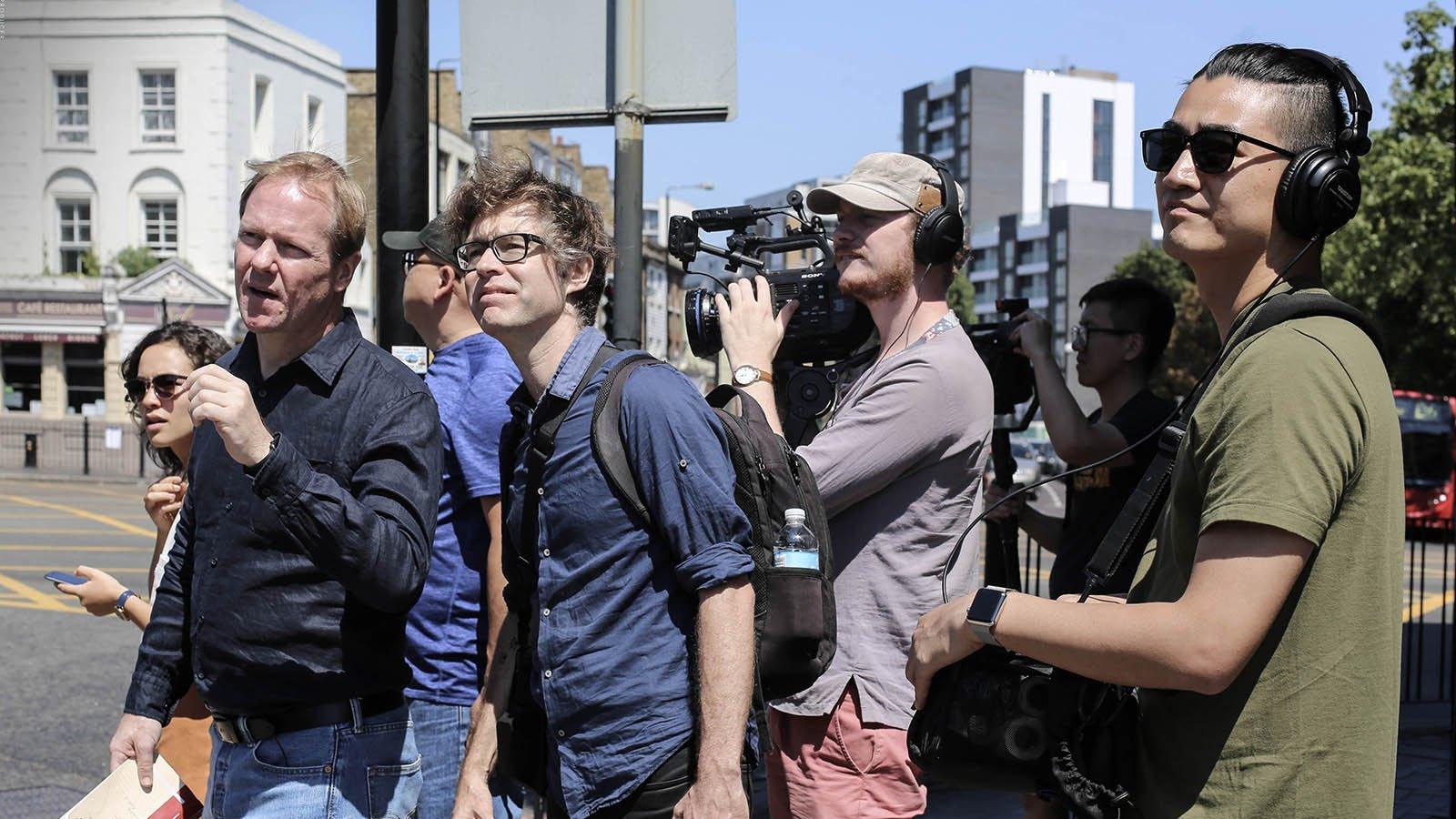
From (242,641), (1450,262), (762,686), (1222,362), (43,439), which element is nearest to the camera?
(1222,362)

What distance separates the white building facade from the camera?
38.8 m

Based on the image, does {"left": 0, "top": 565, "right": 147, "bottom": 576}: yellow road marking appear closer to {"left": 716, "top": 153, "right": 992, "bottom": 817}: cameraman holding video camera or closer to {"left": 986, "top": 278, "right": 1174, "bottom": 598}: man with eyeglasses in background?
{"left": 986, "top": 278, "right": 1174, "bottom": 598}: man with eyeglasses in background

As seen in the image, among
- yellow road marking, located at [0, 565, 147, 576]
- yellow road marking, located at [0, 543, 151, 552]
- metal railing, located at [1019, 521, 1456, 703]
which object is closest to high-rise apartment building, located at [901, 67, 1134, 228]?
metal railing, located at [1019, 521, 1456, 703]

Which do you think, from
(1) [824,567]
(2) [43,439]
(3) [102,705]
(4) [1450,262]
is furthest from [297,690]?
Result: (2) [43,439]

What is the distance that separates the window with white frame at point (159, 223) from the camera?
39094 mm

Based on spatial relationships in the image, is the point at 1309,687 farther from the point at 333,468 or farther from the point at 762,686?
the point at 333,468

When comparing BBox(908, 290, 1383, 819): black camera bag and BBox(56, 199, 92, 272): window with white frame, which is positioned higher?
BBox(56, 199, 92, 272): window with white frame

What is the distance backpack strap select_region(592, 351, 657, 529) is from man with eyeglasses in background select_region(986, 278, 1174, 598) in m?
1.82

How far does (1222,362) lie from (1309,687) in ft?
1.47

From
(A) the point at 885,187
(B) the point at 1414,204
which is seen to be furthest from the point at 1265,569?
(B) the point at 1414,204

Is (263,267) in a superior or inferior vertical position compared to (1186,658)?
superior

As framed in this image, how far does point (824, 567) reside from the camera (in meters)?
2.60

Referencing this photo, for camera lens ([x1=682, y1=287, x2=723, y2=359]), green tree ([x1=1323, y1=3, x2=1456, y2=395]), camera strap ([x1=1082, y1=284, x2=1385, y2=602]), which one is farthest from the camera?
green tree ([x1=1323, y1=3, x2=1456, y2=395])

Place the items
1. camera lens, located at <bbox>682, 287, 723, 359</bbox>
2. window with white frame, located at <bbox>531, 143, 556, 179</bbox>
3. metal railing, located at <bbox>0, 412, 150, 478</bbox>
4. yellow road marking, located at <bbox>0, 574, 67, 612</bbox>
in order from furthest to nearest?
window with white frame, located at <bbox>531, 143, 556, 179</bbox> → metal railing, located at <bbox>0, 412, 150, 478</bbox> → yellow road marking, located at <bbox>0, 574, 67, 612</bbox> → camera lens, located at <bbox>682, 287, 723, 359</bbox>
